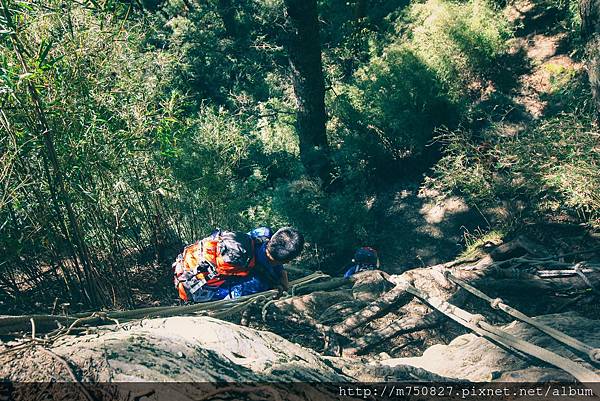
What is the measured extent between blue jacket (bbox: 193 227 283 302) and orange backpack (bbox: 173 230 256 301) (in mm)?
50

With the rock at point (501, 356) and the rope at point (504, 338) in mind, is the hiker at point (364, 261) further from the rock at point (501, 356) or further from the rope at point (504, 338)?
the rock at point (501, 356)

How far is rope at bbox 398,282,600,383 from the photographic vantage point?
266cm

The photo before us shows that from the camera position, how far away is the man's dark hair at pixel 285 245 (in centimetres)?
457

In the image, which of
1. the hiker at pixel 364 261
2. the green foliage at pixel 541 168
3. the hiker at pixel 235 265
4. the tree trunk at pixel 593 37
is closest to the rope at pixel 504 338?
the hiker at pixel 235 265

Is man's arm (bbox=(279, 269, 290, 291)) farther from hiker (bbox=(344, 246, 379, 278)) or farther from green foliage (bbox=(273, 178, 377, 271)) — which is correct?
green foliage (bbox=(273, 178, 377, 271))

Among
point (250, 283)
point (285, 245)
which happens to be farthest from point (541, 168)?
point (250, 283)

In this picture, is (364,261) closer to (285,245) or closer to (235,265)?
(285,245)

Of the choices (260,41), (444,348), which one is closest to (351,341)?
(444,348)

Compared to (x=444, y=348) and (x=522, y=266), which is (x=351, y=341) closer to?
(x=444, y=348)

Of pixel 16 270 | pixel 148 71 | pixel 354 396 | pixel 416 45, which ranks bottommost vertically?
pixel 354 396

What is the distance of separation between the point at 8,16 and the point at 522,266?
426 centimetres

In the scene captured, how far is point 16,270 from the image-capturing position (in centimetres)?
519

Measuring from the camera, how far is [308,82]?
25.2 ft

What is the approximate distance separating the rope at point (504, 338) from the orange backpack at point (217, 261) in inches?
50.4
